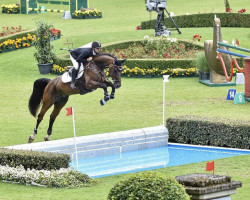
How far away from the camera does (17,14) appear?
173 feet

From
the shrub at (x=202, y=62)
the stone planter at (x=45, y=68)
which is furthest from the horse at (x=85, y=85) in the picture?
the stone planter at (x=45, y=68)

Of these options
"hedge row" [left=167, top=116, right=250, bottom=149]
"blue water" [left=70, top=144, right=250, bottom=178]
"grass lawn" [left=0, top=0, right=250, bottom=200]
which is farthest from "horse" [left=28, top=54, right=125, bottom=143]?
"hedge row" [left=167, top=116, right=250, bottom=149]

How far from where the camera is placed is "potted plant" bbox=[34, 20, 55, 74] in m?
31.7

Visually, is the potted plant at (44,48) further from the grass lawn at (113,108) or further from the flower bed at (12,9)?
the flower bed at (12,9)

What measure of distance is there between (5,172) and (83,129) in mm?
6682

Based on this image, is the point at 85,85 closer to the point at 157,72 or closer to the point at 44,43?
the point at 157,72

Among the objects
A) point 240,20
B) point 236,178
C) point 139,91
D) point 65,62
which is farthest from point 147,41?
point 236,178

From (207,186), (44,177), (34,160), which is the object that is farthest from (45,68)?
(207,186)

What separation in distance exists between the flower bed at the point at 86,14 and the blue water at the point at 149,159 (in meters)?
30.1

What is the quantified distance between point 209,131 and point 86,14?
30853 millimetres

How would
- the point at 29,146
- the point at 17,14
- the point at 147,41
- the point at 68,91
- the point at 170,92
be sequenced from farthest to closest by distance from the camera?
the point at 17,14
the point at 147,41
the point at 170,92
the point at 68,91
the point at 29,146

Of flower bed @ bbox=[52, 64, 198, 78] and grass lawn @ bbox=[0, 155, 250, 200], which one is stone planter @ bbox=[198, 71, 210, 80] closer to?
flower bed @ bbox=[52, 64, 198, 78]

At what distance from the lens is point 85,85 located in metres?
19.0

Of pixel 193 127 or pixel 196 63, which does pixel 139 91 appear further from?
pixel 193 127
